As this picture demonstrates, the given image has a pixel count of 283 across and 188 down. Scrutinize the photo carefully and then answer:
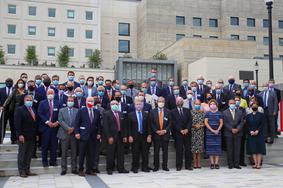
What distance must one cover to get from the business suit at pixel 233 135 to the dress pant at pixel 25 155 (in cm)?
580

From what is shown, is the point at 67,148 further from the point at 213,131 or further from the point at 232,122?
the point at 232,122

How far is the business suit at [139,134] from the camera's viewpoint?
1088 cm

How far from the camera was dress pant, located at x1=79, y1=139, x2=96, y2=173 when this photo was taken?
1028 centimetres

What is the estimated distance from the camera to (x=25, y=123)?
999 centimetres

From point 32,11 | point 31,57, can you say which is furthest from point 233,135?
point 32,11

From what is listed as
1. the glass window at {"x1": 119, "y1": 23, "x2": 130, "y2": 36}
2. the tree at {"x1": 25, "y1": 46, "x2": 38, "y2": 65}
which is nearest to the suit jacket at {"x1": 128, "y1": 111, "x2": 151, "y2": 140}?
the tree at {"x1": 25, "y1": 46, "x2": 38, "y2": 65}

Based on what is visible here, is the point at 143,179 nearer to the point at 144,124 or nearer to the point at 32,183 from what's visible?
the point at 144,124

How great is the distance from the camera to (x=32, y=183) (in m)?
9.06

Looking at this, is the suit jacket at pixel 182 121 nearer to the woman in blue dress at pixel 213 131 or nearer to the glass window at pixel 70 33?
the woman in blue dress at pixel 213 131

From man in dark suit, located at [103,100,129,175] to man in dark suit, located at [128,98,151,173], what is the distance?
24cm

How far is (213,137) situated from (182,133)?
39.1 inches

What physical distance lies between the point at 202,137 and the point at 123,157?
2.52 metres

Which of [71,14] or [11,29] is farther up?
[71,14]

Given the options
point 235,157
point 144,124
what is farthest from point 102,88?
point 235,157
